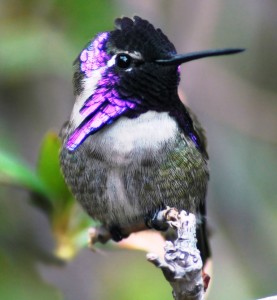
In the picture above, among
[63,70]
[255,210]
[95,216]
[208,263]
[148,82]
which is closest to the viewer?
[148,82]

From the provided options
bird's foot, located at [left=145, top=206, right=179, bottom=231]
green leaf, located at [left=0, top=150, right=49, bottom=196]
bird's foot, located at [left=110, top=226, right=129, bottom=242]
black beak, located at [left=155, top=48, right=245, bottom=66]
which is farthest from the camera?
green leaf, located at [left=0, top=150, right=49, bottom=196]

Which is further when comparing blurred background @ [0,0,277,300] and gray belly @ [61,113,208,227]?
blurred background @ [0,0,277,300]

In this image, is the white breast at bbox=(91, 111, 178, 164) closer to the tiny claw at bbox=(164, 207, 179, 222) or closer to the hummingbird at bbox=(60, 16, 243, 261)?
the hummingbird at bbox=(60, 16, 243, 261)

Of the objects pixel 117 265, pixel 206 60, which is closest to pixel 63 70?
pixel 206 60

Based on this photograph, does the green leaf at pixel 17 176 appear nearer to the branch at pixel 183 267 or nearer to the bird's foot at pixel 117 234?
the bird's foot at pixel 117 234

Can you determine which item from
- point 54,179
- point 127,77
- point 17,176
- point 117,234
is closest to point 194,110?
point 54,179

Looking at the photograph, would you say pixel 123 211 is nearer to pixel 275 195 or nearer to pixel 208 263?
pixel 208 263

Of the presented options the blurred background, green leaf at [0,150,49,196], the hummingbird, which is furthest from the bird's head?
the blurred background
